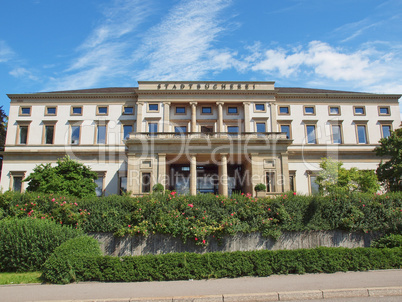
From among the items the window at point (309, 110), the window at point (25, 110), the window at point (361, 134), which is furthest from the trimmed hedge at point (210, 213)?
the window at point (25, 110)

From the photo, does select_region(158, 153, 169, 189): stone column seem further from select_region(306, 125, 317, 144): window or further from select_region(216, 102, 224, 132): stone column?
select_region(306, 125, 317, 144): window

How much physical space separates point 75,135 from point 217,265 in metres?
36.5

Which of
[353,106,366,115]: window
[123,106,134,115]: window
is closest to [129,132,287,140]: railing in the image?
[123,106,134,115]: window

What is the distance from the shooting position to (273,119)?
42.1 m

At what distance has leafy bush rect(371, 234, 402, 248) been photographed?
15.5 m

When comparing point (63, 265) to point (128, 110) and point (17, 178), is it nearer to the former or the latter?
point (128, 110)

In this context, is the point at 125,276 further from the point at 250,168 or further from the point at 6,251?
the point at 250,168

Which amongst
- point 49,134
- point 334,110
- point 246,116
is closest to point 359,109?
point 334,110

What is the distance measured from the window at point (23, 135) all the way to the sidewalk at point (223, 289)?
120 ft

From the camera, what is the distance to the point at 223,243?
53.6 feet

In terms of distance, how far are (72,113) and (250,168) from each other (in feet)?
87.0

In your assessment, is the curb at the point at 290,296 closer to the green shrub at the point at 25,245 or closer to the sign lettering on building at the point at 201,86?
the green shrub at the point at 25,245

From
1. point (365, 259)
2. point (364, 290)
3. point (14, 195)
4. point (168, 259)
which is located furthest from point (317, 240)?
point (14, 195)

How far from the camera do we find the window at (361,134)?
143 feet
